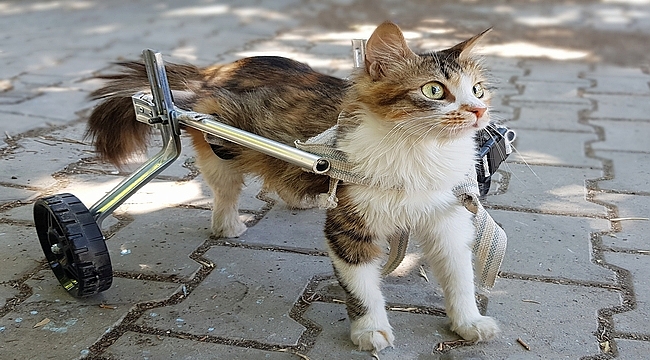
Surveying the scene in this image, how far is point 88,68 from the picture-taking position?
565cm

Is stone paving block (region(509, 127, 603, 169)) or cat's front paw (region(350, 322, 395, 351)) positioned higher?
cat's front paw (region(350, 322, 395, 351))

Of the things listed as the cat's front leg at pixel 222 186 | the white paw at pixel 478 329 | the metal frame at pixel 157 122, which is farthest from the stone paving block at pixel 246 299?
the white paw at pixel 478 329

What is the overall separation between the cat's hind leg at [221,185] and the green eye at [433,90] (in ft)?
3.14

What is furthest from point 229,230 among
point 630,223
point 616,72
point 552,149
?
point 616,72

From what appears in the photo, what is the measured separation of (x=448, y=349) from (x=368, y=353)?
259 millimetres

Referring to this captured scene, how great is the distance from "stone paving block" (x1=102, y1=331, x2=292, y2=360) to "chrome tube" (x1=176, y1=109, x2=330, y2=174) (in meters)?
0.61

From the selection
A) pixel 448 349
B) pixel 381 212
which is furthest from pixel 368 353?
pixel 381 212

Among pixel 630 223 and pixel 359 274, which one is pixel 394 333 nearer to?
pixel 359 274

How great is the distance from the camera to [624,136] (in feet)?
13.8

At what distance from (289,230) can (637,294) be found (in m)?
1.40

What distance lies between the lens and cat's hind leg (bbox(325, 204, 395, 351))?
216 centimetres

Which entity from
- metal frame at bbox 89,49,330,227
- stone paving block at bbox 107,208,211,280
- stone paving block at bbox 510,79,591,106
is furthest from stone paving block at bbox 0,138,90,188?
stone paving block at bbox 510,79,591,106

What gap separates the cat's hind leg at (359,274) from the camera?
7.09ft

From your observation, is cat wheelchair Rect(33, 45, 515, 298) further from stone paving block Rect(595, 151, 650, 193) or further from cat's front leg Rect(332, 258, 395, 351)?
stone paving block Rect(595, 151, 650, 193)
